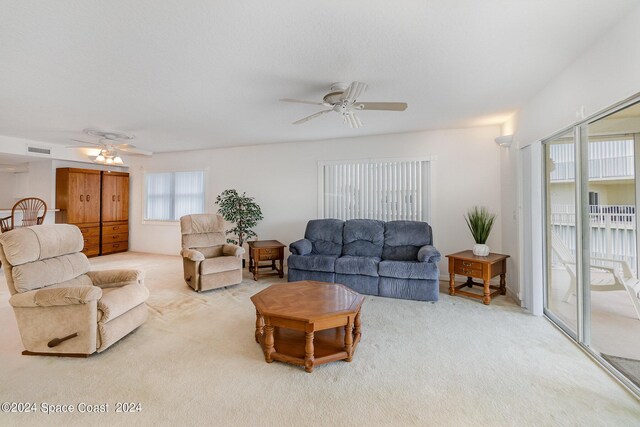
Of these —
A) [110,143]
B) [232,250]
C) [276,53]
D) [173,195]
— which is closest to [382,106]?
[276,53]

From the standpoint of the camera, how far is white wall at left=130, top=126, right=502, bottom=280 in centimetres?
470

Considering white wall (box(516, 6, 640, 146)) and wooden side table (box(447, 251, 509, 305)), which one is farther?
wooden side table (box(447, 251, 509, 305))

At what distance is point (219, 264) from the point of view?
430 cm

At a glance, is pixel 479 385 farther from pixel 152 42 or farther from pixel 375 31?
pixel 152 42

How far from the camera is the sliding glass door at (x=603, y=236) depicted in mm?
2135

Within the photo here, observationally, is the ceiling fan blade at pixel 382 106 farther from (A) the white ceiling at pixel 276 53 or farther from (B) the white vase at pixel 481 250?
(B) the white vase at pixel 481 250

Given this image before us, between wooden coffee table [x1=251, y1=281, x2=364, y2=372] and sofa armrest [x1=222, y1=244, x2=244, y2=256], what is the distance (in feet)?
6.16

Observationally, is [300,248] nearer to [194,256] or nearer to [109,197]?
[194,256]

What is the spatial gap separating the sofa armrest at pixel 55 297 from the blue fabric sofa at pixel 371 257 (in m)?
2.63

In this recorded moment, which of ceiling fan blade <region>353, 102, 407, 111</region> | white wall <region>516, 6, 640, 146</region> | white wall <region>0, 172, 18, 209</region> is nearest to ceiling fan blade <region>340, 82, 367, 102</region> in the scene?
ceiling fan blade <region>353, 102, 407, 111</region>

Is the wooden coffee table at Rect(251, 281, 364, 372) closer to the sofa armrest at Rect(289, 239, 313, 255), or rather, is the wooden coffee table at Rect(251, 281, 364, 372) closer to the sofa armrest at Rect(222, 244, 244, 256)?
the sofa armrest at Rect(289, 239, 313, 255)

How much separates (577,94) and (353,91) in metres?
1.91

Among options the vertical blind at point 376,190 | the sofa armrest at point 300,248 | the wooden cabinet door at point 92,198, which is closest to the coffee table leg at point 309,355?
the sofa armrest at point 300,248

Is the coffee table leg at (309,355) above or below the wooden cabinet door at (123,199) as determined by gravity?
below
